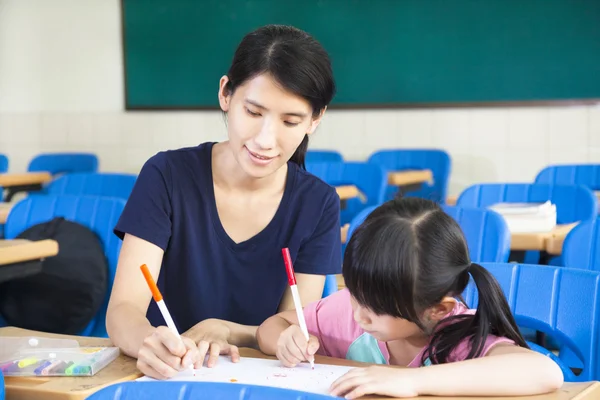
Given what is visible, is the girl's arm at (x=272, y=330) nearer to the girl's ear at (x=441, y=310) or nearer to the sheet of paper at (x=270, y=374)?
the sheet of paper at (x=270, y=374)

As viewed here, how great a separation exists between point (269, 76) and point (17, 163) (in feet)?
18.4

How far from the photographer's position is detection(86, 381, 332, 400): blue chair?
0.79m

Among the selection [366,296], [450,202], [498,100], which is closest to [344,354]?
[366,296]

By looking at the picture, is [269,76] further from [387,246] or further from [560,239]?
[560,239]

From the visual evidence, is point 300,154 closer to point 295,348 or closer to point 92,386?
point 295,348

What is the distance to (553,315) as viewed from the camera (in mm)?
1591

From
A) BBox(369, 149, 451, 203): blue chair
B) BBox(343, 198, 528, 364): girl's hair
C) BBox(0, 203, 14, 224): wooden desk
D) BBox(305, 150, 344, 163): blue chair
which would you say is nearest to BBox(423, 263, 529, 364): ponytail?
BBox(343, 198, 528, 364): girl's hair

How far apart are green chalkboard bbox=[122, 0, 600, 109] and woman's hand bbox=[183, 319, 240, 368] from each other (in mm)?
4281

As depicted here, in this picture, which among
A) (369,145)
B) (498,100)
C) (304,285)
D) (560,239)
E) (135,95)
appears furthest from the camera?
(135,95)

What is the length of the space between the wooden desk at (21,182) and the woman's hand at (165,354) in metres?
4.15

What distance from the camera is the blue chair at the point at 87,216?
2502 mm

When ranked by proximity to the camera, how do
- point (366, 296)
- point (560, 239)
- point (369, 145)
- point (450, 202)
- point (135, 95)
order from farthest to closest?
point (135, 95)
point (369, 145)
point (450, 202)
point (560, 239)
point (366, 296)

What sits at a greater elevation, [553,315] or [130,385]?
[130,385]

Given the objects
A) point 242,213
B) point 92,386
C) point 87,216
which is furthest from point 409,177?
point 92,386
